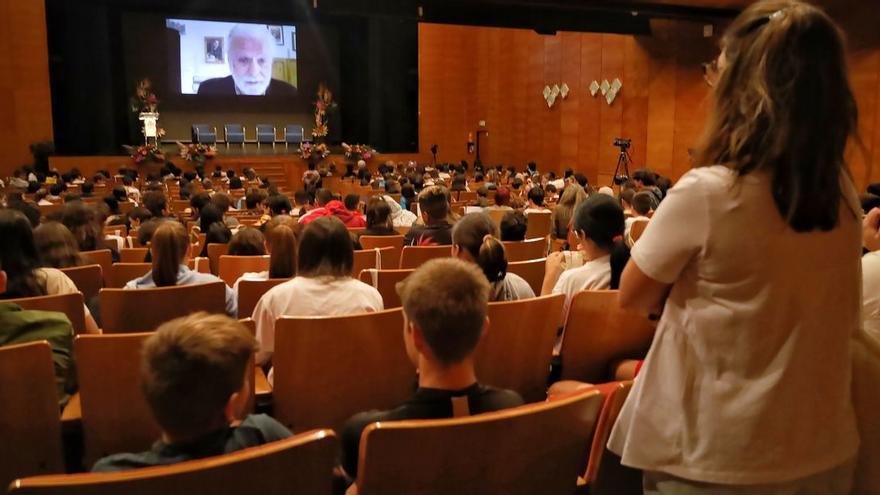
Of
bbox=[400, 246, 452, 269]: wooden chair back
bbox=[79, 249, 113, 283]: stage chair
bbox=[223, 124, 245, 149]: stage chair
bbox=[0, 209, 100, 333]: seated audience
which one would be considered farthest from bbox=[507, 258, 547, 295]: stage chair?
bbox=[223, 124, 245, 149]: stage chair

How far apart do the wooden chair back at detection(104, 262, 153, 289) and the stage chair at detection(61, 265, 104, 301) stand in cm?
45

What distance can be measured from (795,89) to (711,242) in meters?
0.30

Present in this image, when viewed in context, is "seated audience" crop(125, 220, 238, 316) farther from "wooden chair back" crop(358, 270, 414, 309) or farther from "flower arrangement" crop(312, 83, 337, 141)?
"flower arrangement" crop(312, 83, 337, 141)

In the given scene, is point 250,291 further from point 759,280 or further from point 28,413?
point 759,280

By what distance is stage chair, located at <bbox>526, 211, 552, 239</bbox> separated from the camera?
7.09 metres

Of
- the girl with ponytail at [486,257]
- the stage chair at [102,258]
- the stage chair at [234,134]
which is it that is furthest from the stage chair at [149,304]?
the stage chair at [234,134]

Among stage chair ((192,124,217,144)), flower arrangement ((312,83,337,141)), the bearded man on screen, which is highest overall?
the bearded man on screen

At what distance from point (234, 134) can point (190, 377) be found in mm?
18325

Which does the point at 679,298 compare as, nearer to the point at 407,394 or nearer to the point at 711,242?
the point at 711,242

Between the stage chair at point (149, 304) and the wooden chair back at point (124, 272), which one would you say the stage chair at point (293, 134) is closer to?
the wooden chair back at point (124, 272)

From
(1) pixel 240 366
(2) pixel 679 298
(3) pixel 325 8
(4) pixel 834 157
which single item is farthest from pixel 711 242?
(3) pixel 325 8

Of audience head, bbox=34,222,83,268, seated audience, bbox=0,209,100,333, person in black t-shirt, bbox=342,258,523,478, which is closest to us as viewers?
person in black t-shirt, bbox=342,258,523,478

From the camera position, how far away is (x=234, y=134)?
736 inches

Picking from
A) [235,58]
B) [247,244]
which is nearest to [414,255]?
[247,244]
